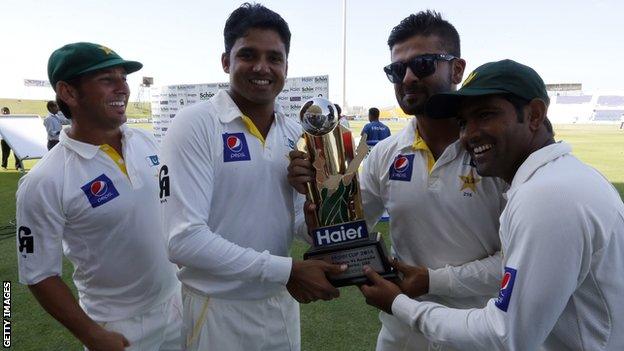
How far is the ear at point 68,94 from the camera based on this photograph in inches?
79.7

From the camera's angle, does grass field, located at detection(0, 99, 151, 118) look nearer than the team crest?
No

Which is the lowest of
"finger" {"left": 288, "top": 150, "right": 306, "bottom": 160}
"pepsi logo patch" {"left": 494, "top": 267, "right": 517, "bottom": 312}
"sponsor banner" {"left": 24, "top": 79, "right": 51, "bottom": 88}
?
"pepsi logo patch" {"left": 494, "top": 267, "right": 517, "bottom": 312}

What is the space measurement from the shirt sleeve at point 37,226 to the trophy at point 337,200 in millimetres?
1072

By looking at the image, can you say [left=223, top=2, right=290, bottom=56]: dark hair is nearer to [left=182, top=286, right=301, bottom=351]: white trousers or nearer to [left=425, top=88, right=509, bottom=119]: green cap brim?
[left=425, top=88, right=509, bottom=119]: green cap brim

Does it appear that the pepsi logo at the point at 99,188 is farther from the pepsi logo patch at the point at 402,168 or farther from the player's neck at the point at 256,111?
the pepsi logo patch at the point at 402,168

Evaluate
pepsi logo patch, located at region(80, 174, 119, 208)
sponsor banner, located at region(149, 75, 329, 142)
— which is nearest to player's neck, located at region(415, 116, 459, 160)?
pepsi logo patch, located at region(80, 174, 119, 208)

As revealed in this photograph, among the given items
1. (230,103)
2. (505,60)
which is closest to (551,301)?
(505,60)

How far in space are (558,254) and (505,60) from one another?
66 cm

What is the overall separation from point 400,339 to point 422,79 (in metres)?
1.14

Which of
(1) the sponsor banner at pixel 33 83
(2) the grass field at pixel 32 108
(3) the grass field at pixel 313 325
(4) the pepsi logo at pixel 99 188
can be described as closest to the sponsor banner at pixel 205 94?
(3) the grass field at pixel 313 325

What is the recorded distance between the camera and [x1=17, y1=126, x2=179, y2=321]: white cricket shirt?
1815mm

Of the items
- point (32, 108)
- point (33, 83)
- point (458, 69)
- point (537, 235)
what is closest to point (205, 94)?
point (458, 69)

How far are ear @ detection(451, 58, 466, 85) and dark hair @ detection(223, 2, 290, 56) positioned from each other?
75 cm

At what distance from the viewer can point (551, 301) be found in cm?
117
